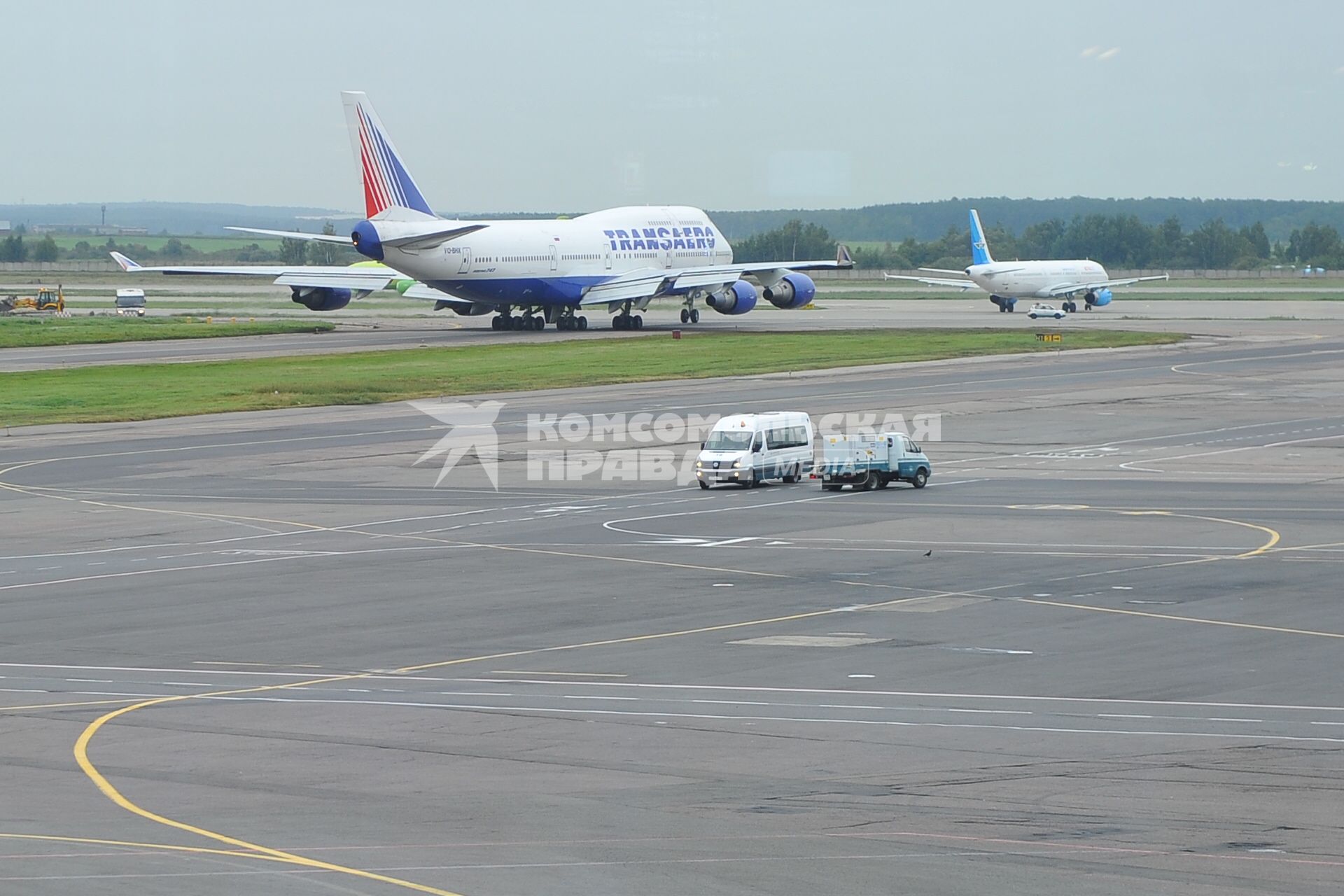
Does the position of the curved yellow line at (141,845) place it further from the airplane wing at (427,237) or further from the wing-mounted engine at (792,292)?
the wing-mounted engine at (792,292)

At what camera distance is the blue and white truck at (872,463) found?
45.0m

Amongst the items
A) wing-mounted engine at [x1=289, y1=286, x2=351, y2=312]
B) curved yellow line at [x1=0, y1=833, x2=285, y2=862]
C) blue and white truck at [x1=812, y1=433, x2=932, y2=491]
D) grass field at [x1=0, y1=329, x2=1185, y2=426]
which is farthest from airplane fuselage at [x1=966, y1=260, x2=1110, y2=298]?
curved yellow line at [x1=0, y1=833, x2=285, y2=862]

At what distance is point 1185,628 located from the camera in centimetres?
2650

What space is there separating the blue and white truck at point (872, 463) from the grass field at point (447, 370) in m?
30.2

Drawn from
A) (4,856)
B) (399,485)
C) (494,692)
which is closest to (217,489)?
(399,485)

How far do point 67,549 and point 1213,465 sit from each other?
3247cm

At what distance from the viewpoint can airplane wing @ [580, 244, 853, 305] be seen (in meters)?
108

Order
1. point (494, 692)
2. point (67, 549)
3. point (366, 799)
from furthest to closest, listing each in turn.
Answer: point (67, 549) → point (494, 692) → point (366, 799)

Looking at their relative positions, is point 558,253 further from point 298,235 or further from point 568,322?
point 298,235

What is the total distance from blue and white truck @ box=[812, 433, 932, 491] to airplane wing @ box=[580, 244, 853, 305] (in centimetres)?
6164

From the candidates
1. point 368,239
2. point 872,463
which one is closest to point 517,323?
point 368,239

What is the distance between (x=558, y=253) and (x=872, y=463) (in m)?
63.1

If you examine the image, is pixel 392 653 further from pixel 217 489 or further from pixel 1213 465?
pixel 1213 465

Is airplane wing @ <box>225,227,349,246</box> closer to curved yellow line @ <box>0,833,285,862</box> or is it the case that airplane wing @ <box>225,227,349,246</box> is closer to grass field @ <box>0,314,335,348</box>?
grass field @ <box>0,314,335,348</box>
